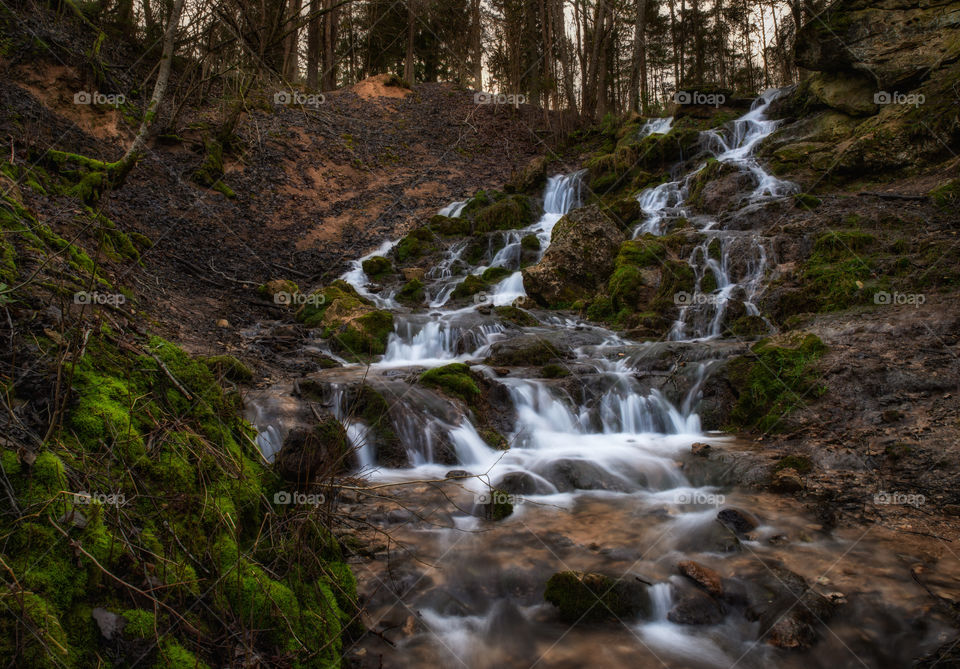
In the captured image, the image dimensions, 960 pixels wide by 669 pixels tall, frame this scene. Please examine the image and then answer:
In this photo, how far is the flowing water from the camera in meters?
3.51

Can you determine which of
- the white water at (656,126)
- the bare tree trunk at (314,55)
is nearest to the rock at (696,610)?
the white water at (656,126)

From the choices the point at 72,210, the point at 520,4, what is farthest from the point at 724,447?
the point at 520,4

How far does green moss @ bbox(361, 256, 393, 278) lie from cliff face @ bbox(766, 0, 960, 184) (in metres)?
11.5

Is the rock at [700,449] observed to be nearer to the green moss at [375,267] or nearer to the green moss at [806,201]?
the green moss at [806,201]

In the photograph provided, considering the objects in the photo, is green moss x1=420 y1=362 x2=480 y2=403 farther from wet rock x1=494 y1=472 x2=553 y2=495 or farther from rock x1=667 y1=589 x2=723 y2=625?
rock x1=667 y1=589 x2=723 y2=625

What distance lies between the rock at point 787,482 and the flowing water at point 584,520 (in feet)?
0.79

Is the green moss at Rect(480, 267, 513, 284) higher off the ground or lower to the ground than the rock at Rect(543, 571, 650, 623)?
higher

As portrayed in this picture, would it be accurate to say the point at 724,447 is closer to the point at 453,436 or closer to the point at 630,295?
the point at 453,436

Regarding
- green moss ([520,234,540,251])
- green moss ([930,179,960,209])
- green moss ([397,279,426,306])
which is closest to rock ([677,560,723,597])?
green moss ([930,179,960,209])

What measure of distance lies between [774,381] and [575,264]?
6927 mm

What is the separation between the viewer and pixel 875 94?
14.4 metres

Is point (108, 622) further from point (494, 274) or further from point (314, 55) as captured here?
point (314, 55)

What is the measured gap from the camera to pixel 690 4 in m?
28.7

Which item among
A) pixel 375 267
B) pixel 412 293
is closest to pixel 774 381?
pixel 412 293
